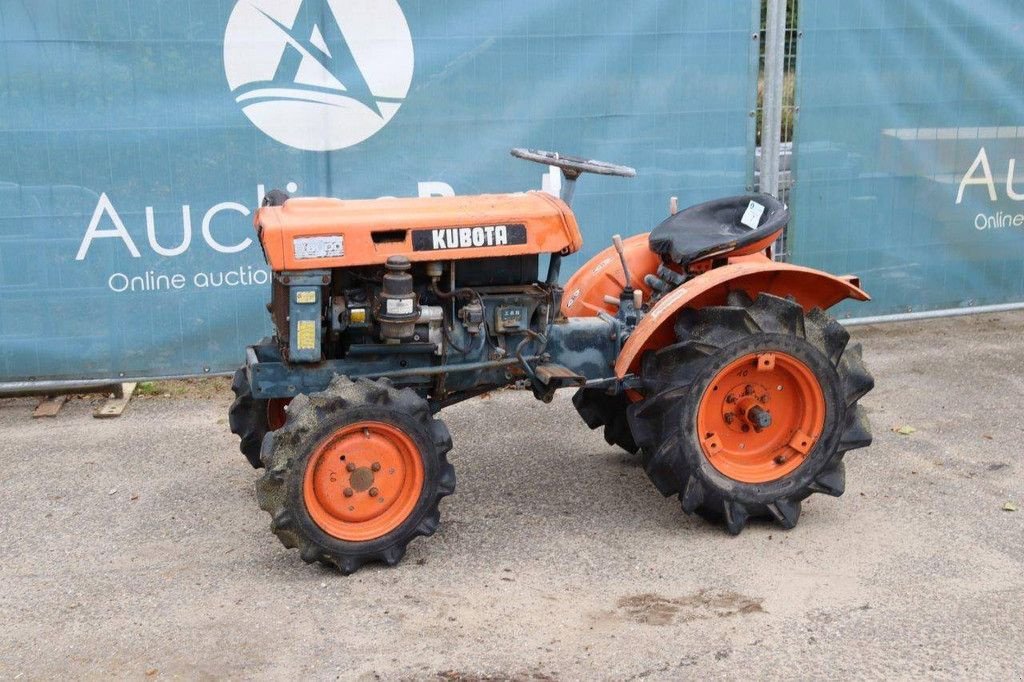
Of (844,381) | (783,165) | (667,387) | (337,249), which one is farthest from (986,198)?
(337,249)

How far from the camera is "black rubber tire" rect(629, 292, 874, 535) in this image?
15.3 feet

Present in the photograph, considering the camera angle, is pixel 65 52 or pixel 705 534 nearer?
pixel 705 534

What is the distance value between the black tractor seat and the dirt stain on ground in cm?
146

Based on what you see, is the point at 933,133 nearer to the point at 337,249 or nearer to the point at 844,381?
the point at 844,381

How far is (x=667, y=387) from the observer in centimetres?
468

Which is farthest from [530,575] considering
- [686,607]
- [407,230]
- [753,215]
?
[753,215]

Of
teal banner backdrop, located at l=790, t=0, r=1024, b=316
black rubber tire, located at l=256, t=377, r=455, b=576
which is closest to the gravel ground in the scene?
black rubber tire, located at l=256, t=377, r=455, b=576

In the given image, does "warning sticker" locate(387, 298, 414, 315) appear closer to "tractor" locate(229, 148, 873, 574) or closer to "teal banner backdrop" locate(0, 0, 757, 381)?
"tractor" locate(229, 148, 873, 574)

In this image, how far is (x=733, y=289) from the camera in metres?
4.86

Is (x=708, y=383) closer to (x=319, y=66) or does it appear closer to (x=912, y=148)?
(x=319, y=66)

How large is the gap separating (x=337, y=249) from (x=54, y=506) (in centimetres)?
190

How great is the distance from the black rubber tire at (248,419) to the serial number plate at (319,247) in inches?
33.9

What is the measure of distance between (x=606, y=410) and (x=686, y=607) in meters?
1.51

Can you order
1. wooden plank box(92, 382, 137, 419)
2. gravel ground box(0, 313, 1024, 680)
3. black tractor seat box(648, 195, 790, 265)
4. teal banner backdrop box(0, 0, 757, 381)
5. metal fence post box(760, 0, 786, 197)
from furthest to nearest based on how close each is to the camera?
1. metal fence post box(760, 0, 786, 197)
2. wooden plank box(92, 382, 137, 419)
3. teal banner backdrop box(0, 0, 757, 381)
4. black tractor seat box(648, 195, 790, 265)
5. gravel ground box(0, 313, 1024, 680)
